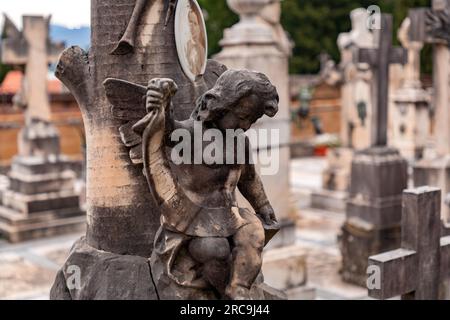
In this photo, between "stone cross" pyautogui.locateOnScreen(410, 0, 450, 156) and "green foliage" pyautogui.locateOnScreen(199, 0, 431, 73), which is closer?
"stone cross" pyautogui.locateOnScreen(410, 0, 450, 156)

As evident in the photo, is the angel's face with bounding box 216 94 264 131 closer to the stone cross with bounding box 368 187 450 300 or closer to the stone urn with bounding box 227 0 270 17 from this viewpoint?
the stone cross with bounding box 368 187 450 300

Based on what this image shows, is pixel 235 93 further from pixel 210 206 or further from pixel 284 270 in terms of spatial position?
pixel 284 270

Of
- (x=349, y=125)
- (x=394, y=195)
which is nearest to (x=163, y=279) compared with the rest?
(x=394, y=195)

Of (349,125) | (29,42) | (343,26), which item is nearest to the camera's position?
(29,42)

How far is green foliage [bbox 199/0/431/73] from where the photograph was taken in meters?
28.1

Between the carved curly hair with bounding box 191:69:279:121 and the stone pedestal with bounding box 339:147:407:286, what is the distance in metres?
→ 4.88

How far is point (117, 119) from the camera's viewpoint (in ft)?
9.73

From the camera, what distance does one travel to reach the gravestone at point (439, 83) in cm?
785

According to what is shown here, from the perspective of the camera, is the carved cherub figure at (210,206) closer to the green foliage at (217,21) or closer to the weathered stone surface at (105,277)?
the weathered stone surface at (105,277)

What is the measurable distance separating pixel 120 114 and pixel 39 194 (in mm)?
7481

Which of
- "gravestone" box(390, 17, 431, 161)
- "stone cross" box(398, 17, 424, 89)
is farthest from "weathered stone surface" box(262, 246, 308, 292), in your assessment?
"stone cross" box(398, 17, 424, 89)
